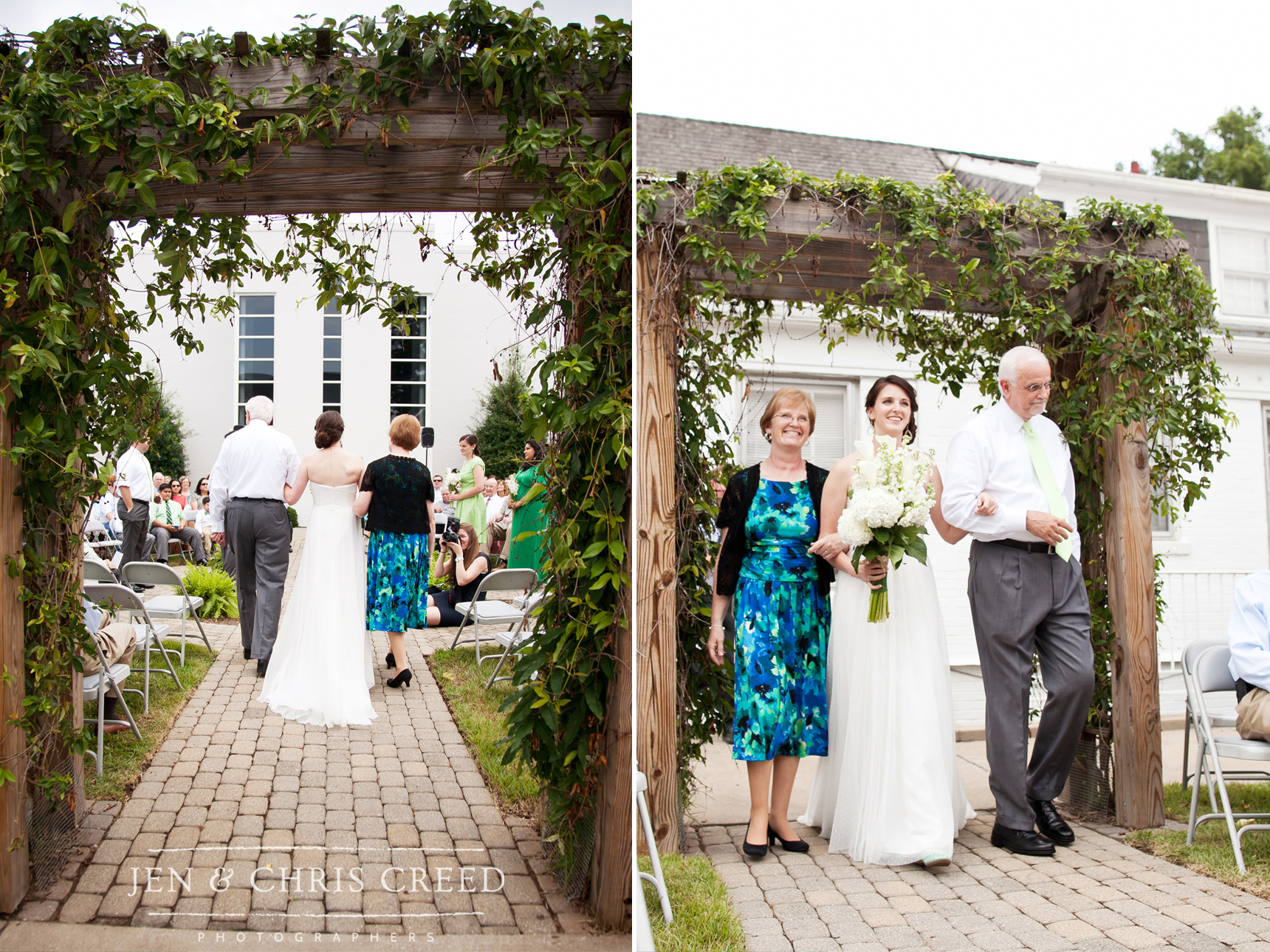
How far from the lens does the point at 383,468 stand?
9.55ft

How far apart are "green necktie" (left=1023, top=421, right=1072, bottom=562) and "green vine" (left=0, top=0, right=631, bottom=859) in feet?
6.02

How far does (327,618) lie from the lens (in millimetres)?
2938

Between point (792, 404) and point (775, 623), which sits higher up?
point (792, 404)

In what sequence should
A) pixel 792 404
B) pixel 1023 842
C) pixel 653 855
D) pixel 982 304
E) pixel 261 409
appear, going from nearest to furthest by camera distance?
pixel 653 855, pixel 261 409, pixel 792 404, pixel 1023 842, pixel 982 304

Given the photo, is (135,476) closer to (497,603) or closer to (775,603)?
(497,603)

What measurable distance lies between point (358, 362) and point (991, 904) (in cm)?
266

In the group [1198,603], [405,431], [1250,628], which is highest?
[405,431]

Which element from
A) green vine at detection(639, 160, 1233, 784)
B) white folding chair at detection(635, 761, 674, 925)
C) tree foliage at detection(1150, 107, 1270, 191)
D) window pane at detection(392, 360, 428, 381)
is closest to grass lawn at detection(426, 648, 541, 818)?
white folding chair at detection(635, 761, 674, 925)

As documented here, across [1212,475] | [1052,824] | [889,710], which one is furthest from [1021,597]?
[1212,475]

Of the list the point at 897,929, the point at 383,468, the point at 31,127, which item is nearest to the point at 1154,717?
the point at 897,929

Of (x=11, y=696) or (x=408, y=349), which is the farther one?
(x=408, y=349)

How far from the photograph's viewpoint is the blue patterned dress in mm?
3543

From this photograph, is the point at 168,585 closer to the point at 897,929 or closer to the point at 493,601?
the point at 493,601

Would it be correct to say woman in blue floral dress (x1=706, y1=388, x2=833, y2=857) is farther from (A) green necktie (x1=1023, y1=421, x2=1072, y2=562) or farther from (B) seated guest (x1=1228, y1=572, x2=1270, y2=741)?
(B) seated guest (x1=1228, y1=572, x2=1270, y2=741)
